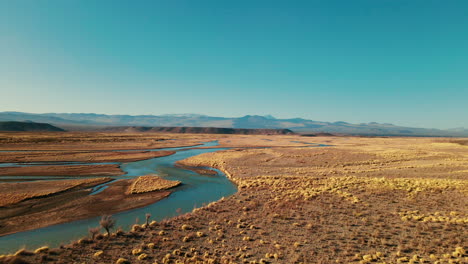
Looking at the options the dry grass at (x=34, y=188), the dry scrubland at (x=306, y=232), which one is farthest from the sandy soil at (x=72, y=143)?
the dry scrubland at (x=306, y=232)

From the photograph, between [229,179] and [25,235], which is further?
[229,179]

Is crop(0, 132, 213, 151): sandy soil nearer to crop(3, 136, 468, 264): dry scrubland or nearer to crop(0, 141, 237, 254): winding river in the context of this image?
crop(0, 141, 237, 254): winding river

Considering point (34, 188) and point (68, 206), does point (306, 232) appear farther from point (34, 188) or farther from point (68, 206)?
point (34, 188)

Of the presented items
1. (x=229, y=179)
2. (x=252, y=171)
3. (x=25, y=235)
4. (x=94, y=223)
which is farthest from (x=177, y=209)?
(x=252, y=171)

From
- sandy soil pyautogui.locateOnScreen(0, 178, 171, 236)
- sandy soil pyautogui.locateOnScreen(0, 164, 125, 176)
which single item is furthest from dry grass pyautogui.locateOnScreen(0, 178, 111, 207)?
sandy soil pyautogui.locateOnScreen(0, 164, 125, 176)

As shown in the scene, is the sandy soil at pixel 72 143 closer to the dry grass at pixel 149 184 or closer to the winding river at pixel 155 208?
the winding river at pixel 155 208

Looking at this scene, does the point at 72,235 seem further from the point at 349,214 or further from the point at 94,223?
the point at 349,214
